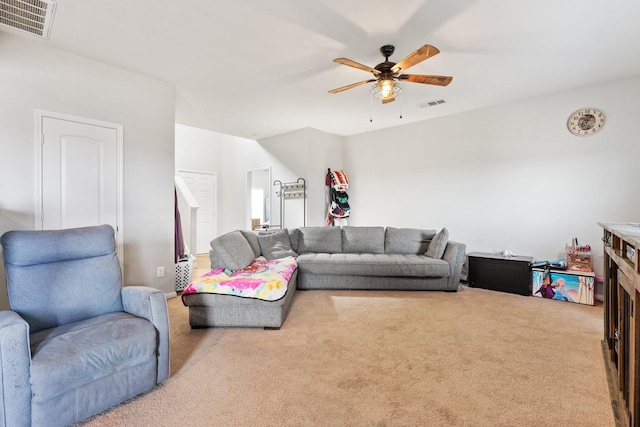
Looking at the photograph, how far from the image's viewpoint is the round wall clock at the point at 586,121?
3.71 metres

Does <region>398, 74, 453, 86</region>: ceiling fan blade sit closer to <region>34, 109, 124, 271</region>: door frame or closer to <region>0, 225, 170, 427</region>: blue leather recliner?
<region>0, 225, 170, 427</region>: blue leather recliner

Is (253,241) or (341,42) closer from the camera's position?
(341,42)

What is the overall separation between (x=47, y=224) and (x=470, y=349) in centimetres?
408

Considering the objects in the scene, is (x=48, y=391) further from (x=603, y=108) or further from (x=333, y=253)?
(x=603, y=108)

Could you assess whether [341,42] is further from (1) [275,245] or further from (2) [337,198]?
(2) [337,198]

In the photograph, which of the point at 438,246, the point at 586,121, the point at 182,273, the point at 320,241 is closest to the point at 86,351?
the point at 182,273

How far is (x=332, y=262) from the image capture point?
418 cm

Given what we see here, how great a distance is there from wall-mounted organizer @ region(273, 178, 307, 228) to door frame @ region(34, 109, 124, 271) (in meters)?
3.14

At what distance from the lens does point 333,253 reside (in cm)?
478

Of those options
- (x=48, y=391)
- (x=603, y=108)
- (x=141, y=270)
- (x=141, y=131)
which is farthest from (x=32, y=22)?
(x=603, y=108)

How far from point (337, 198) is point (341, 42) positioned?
346 cm

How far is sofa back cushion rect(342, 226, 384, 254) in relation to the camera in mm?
4801

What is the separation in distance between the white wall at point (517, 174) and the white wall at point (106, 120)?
3898 mm

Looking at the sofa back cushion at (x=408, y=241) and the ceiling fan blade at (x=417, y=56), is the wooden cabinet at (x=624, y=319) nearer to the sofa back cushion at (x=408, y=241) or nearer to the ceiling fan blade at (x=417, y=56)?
the ceiling fan blade at (x=417, y=56)
